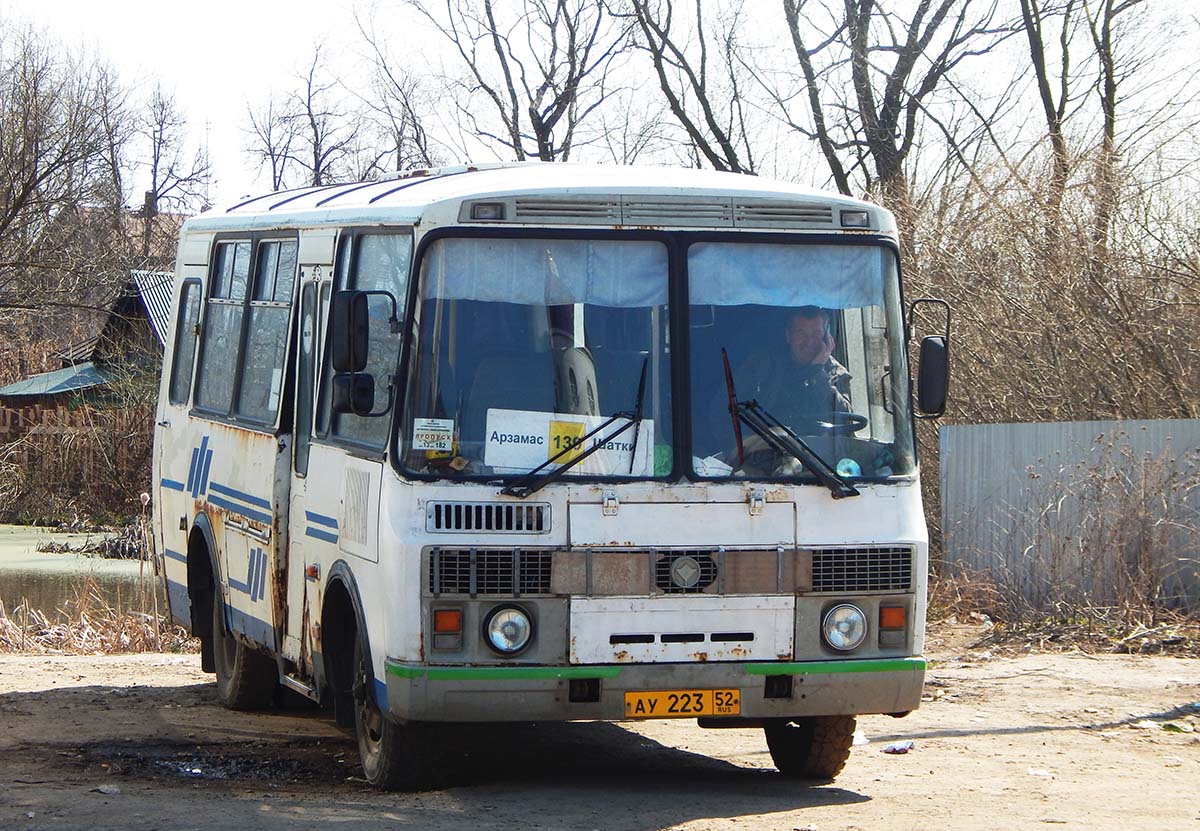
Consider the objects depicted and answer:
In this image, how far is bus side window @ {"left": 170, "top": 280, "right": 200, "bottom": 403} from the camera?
1131cm

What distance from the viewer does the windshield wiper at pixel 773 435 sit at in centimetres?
741

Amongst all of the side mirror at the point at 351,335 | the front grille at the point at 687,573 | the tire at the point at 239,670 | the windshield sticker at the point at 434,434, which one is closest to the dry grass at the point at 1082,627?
the tire at the point at 239,670

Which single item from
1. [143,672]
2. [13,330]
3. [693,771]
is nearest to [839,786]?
[693,771]

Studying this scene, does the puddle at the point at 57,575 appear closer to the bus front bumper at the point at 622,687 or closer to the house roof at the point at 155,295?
the house roof at the point at 155,295

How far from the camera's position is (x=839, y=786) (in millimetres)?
8203

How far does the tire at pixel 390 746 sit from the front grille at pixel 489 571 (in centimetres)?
72

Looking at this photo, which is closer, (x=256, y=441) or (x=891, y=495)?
(x=891, y=495)

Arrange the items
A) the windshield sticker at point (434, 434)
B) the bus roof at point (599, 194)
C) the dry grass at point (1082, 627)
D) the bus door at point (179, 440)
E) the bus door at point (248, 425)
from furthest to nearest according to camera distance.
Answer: the dry grass at point (1082, 627) → the bus door at point (179, 440) → the bus door at point (248, 425) → the bus roof at point (599, 194) → the windshield sticker at point (434, 434)

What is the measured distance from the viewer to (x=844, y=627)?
745cm

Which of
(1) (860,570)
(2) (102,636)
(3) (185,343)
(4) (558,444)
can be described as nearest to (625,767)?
(1) (860,570)

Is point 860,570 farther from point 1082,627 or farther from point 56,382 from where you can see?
point 56,382

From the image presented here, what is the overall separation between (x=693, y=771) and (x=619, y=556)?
1.89 metres

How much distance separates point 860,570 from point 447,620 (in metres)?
1.78

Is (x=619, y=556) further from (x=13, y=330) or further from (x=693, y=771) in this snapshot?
(x=13, y=330)
